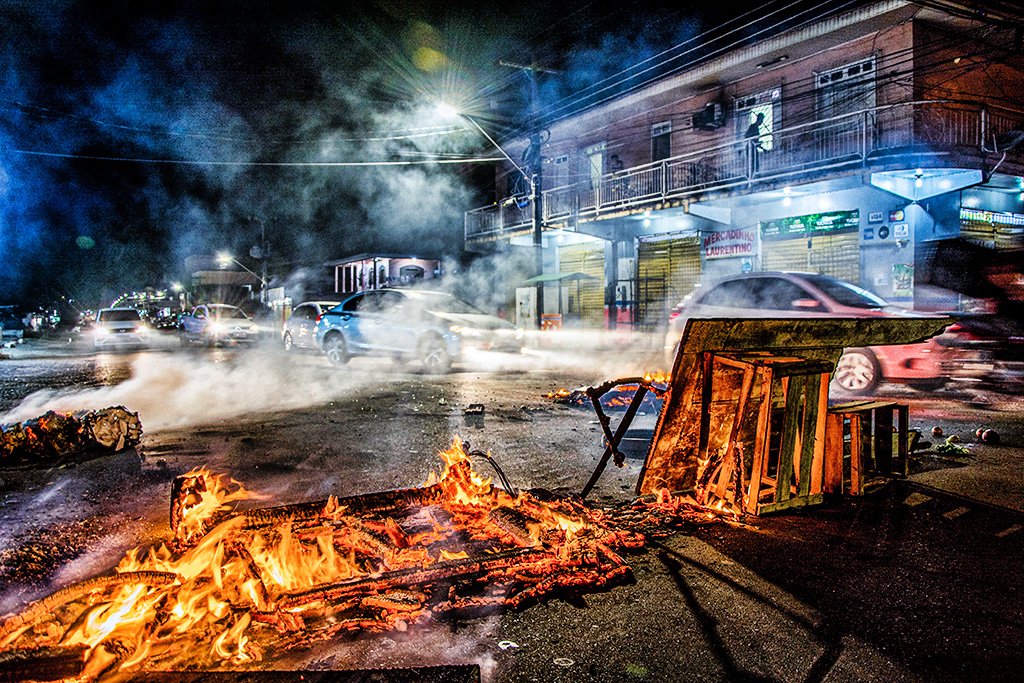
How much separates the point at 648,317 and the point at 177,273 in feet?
225

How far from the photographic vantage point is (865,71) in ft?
49.4

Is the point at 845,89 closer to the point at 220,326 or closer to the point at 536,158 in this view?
the point at 536,158

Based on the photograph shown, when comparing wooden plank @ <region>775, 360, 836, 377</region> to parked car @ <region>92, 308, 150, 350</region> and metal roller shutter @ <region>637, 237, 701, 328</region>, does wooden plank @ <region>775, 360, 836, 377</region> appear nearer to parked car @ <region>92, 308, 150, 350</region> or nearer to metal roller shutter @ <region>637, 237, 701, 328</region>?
metal roller shutter @ <region>637, 237, 701, 328</region>

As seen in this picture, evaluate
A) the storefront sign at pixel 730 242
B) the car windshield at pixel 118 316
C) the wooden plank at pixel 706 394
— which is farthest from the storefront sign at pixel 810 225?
the car windshield at pixel 118 316

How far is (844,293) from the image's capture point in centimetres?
894

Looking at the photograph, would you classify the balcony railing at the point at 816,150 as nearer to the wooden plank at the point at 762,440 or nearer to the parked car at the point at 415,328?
the parked car at the point at 415,328

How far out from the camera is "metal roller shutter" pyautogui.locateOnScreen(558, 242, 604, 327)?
2425cm

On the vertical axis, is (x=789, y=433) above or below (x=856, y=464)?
above

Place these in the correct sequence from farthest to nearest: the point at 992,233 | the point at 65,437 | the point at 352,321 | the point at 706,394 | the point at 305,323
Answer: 1. the point at 305,323
2. the point at 992,233
3. the point at 352,321
4. the point at 65,437
5. the point at 706,394

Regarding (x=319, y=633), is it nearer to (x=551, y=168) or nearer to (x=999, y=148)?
(x=999, y=148)

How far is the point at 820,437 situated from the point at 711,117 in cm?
1692

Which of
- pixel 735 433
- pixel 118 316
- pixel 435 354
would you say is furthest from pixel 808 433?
pixel 118 316

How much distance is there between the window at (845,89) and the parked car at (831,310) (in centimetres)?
784

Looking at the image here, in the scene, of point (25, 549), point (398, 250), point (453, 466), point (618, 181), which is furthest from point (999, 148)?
point (398, 250)
